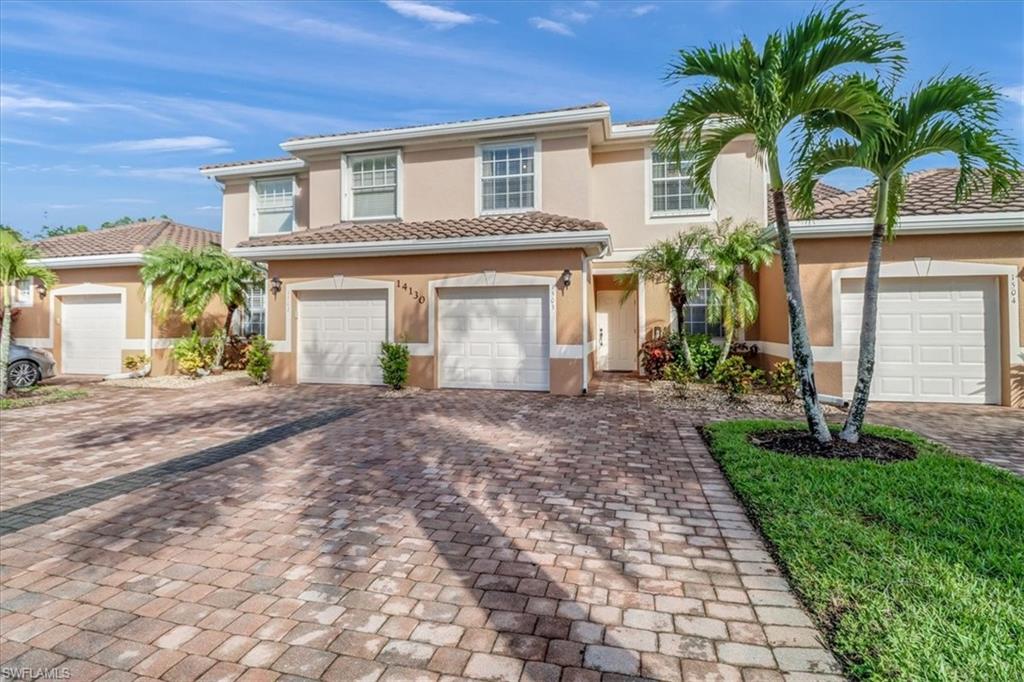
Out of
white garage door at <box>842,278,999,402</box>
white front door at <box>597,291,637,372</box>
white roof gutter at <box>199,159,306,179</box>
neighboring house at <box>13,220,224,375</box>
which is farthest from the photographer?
white roof gutter at <box>199,159,306,179</box>

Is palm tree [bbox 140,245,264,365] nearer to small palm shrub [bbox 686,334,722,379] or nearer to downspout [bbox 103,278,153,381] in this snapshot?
downspout [bbox 103,278,153,381]

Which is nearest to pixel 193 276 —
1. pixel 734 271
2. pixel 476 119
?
pixel 476 119

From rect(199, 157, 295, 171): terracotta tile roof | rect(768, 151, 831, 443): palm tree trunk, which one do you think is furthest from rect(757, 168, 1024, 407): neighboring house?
rect(199, 157, 295, 171): terracotta tile roof

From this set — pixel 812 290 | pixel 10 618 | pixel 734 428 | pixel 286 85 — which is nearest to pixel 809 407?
pixel 734 428

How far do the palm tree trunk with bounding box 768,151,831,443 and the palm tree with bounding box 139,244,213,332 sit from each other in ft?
45.7

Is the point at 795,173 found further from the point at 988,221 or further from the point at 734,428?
the point at 988,221

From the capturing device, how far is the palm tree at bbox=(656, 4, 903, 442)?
5.79 m

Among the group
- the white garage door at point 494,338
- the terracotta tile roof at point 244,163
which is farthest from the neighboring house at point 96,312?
the white garage door at point 494,338

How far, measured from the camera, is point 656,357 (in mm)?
13211

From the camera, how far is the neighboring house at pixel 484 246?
461 inches

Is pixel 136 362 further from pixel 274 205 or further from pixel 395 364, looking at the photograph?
pixel 395 364

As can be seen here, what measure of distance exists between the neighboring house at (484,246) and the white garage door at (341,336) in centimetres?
4

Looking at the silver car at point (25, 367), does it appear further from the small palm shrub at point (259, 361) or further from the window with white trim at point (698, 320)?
the window with white trim at point (698, 320)

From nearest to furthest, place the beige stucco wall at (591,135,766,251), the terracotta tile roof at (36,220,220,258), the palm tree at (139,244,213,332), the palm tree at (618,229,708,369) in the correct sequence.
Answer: the palm tree at (618,229,708,369) → the palm tree at (139,244,213,332) → the beige stucco wall at (591,135,766,251) → the terracotta tile roof at (36,220,220,258)
